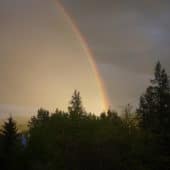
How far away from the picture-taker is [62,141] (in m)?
64.9

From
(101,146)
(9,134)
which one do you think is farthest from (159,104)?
(9,134)

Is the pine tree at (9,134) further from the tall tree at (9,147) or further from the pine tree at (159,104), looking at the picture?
the pine tree at (159,104)

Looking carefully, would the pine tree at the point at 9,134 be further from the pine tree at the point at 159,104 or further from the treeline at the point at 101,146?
the pine tree at the point at 159,104

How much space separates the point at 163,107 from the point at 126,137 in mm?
6722

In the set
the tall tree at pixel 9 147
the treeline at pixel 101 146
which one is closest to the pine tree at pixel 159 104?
the treeline at pixel 101 146

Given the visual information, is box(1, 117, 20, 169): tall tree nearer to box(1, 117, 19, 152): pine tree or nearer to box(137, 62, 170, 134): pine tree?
box(1, 117, 19, 152): pine tree

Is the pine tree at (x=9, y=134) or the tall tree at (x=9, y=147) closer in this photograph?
the tall tree at (x=9, y=147)

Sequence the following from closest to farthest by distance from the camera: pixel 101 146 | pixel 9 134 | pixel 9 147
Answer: pixel 101 146 < pixel 9 147 < pixel 9 134

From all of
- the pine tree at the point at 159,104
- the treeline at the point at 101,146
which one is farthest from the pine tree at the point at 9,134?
the pine tree at the point at 159,104

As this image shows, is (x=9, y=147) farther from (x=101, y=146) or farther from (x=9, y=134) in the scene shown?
(x=101, y=146)

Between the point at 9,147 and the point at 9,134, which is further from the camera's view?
the point at 9,134

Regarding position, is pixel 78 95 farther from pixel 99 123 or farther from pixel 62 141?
pixel 62 141

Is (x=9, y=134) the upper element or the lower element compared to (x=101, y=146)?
upper

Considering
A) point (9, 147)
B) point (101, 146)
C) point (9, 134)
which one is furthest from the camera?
point (9, 134)
